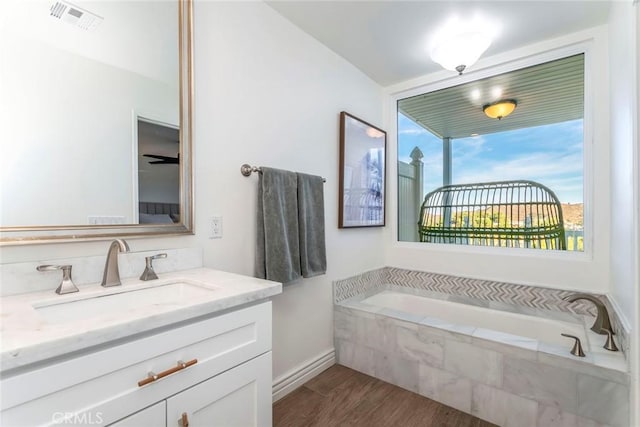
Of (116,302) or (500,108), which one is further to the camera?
(500,108)

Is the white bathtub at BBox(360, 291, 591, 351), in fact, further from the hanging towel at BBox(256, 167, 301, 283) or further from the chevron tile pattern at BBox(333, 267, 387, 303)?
the hanging towel at BBox(256, 167, 301, 283)

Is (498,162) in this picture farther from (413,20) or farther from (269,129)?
(269,129)

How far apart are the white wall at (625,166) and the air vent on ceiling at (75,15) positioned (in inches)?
85.3

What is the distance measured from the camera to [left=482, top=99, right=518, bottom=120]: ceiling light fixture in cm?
236

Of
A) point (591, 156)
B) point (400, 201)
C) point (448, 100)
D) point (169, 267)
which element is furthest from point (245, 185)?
Answer: point (591, 156)

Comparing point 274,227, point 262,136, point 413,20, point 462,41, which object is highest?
point 413,20

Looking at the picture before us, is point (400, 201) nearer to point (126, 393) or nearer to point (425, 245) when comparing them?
point (425, 245)

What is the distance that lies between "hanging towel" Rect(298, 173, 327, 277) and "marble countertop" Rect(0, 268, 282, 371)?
2.21ft

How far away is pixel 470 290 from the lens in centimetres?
247

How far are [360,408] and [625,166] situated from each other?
1917 mm

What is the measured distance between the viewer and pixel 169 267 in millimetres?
1346

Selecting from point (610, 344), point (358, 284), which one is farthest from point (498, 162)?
point (358, 284)

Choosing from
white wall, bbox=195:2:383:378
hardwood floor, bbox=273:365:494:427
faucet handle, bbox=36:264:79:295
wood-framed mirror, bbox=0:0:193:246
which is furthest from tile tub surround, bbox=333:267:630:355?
faucet handle, bbox=36:264:79:295

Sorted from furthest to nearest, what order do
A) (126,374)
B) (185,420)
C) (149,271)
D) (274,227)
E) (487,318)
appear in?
1. (487,318)
2. (274,227)
3. (149,271)
4. (185,420)
5. (126,374)
